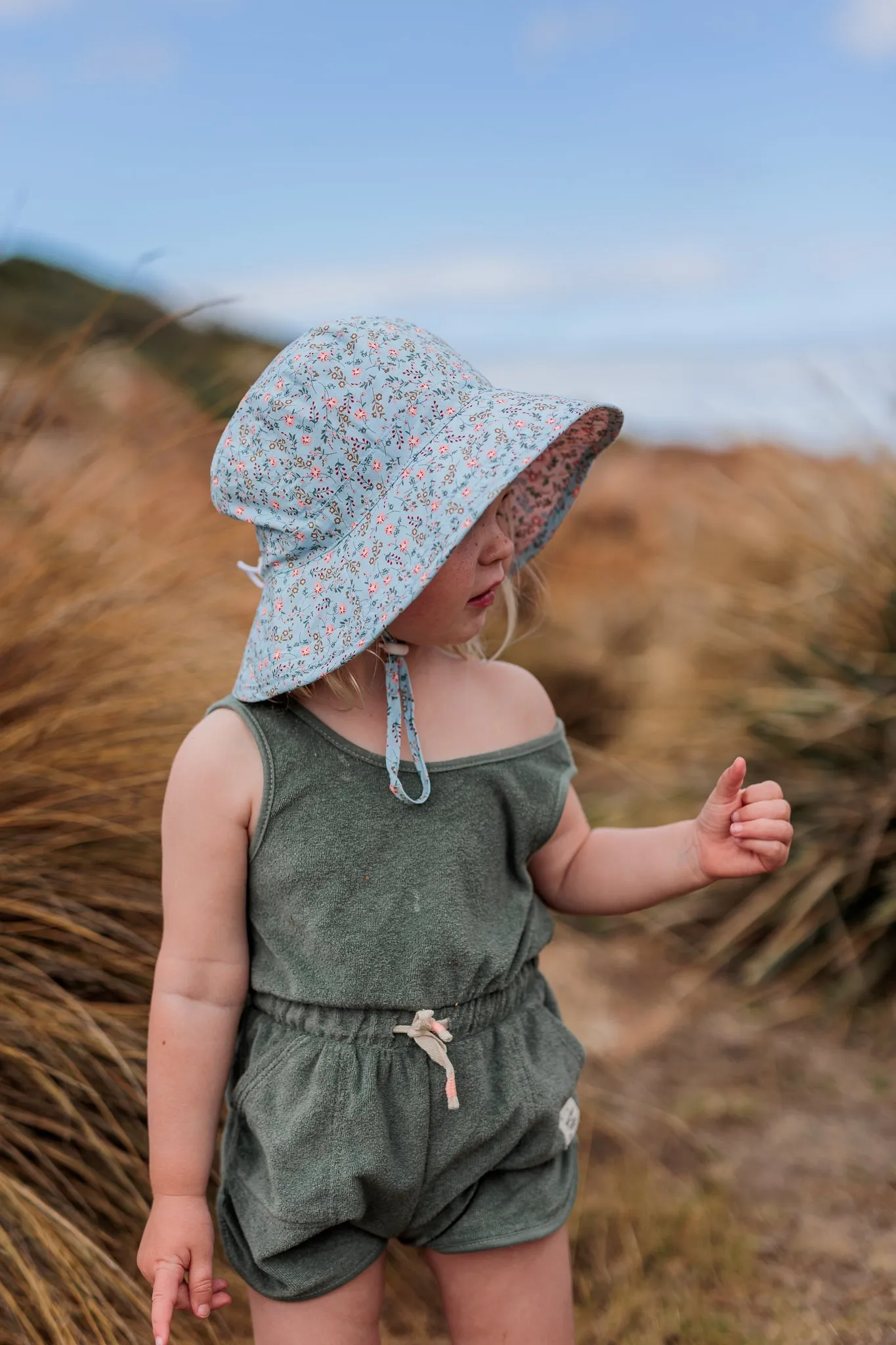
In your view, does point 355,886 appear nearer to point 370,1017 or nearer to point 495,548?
point 370,1017

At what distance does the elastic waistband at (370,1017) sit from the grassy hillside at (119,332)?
45.1 inches

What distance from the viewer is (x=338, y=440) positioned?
1.57 metres

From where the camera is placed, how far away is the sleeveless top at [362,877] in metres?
1.59

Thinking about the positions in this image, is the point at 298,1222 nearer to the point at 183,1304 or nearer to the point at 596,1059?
the point at 183,1304

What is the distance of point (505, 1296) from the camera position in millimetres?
1709

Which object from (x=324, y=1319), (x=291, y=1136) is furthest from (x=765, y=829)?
(x=324, y=1319)

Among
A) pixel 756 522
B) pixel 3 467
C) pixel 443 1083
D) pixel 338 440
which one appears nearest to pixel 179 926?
pixel 443 1083

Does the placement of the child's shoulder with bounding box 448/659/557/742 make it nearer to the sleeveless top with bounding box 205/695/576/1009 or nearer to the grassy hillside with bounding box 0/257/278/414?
the sleeveless top with bounding box 205/695/576/1009

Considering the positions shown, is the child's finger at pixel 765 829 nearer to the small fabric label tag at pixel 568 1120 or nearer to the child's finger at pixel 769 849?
the child's finger at pixel 769 849

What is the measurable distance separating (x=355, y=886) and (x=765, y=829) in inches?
21.7

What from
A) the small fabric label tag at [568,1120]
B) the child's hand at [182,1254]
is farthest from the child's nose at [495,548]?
the child's hand at [182,1254]

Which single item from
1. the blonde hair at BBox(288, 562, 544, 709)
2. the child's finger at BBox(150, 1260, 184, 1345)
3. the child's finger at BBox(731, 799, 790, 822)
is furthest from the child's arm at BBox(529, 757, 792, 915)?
the child's finger at BBox(150, 1260, 184, 1345)

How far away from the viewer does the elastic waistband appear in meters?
1.61

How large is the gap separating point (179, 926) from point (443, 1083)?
1.33ft
